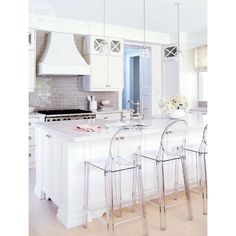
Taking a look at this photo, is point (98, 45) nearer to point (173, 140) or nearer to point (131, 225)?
point (173, 140)

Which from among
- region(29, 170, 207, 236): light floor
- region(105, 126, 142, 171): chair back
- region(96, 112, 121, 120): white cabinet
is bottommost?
region(29, 170, 207, 236): light floor

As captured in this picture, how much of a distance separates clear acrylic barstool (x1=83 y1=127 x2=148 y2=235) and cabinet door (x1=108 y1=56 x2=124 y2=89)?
287cm

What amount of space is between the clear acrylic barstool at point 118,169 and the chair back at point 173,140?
0.84 ft

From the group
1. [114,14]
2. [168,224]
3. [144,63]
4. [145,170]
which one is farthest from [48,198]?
[144,63]

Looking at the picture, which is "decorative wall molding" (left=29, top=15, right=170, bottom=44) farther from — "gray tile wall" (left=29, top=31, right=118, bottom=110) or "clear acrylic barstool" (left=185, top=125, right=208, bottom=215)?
"clear acrylic barstool" (left=185, top=125, right=208, bottom=215)

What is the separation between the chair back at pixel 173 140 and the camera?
2882mm

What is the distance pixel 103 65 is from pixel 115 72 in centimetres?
31

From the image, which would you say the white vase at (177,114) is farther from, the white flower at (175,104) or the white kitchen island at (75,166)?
the white kitchen island at (75,166)

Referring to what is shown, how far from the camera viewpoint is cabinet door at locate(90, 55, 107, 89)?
5.55m

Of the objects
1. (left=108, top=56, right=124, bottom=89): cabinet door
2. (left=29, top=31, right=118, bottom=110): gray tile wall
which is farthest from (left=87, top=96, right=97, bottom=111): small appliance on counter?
(left=108, top=56, right=124, bottom=89): cabinet door
